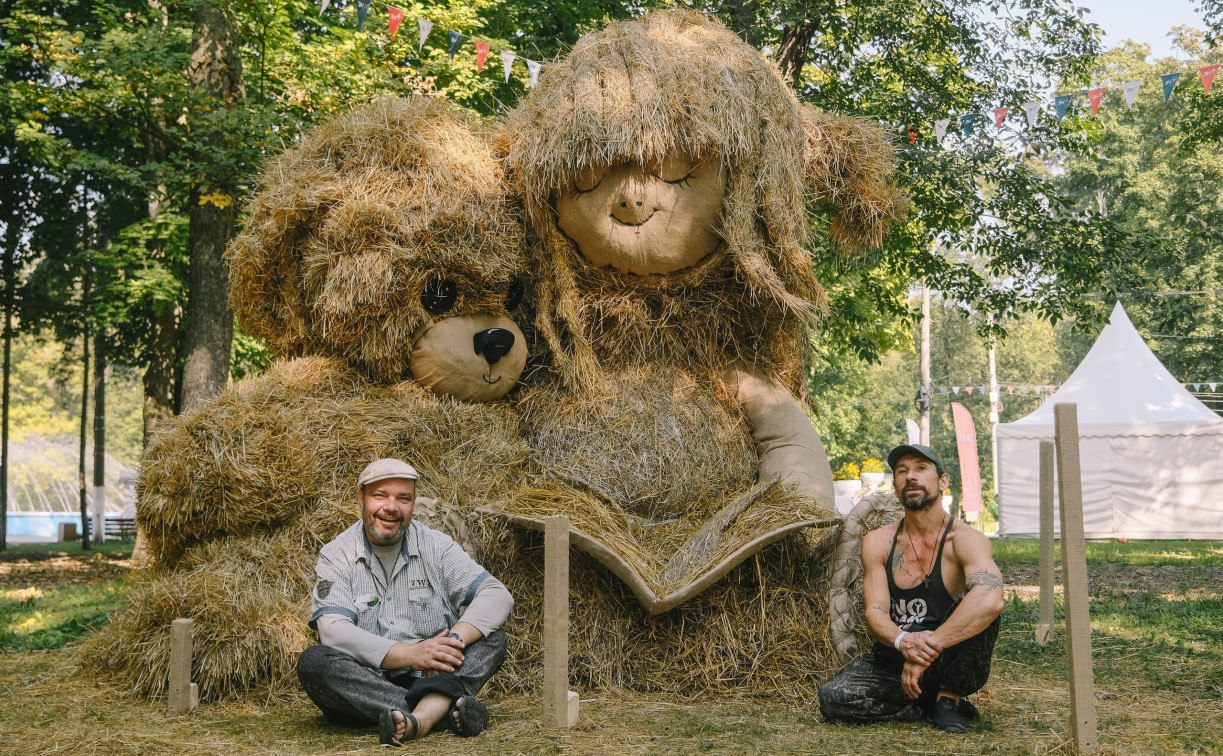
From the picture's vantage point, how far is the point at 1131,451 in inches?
579

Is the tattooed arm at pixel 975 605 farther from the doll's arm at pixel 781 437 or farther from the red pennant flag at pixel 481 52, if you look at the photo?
the red pennant flag at pixel 481 52

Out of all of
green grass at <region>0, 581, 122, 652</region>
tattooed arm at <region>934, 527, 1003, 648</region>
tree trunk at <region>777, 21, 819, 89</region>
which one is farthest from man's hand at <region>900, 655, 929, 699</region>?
tree trunk at <region>777, 21, 819, 89</region>

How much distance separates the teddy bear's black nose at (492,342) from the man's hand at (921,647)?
2.39 meters

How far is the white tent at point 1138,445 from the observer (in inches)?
571

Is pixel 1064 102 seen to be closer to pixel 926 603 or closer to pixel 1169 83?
pixel 1169 83

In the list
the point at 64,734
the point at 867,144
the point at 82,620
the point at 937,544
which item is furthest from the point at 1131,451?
the point at 64,734

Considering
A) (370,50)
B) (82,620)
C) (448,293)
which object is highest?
(370,50)

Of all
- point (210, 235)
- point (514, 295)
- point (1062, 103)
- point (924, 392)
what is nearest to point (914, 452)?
point (514, 295)

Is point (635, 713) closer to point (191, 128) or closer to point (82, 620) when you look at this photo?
point (82, 620)

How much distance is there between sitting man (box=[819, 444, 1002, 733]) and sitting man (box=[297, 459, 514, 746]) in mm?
1355

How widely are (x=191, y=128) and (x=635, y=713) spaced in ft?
21.2

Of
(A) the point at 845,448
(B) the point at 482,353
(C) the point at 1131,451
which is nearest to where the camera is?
(B) the point at 482,353

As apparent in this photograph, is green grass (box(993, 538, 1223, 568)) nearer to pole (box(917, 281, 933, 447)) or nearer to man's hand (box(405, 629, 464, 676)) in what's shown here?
pole (box(917, 281, 933, 447))

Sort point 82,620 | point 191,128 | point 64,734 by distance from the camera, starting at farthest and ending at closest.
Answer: point 191,128 < point 82,620 < point 64,734
